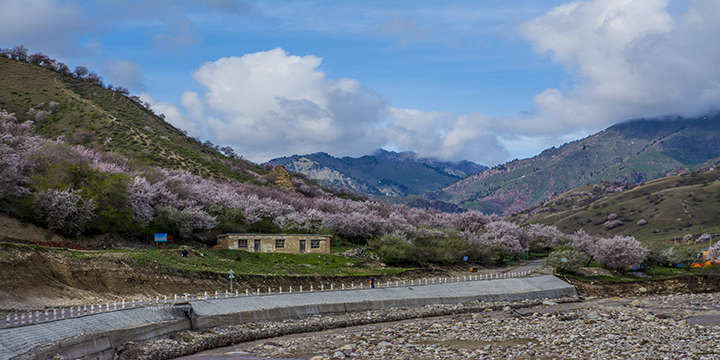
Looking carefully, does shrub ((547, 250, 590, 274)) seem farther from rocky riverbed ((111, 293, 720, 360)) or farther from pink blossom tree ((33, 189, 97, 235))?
pink blossom tree ((33, 189, 97, 235))

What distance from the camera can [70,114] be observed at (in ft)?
359

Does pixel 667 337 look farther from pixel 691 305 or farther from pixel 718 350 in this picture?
pixel 691 305

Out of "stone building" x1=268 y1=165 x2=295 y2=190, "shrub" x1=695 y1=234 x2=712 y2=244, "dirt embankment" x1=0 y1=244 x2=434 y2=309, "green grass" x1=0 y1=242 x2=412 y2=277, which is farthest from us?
"stone building" x1=268 y1=165 x2=295 y2=190

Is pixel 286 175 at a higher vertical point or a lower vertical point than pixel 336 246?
higher

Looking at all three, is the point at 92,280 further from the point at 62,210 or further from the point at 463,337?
the point at 463,337

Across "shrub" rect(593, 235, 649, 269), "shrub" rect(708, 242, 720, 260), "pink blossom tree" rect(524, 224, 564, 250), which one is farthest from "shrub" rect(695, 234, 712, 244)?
"shrub" rect(593, 235, 649, 269)

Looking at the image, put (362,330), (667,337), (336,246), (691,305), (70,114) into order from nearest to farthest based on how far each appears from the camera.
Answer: (667,337) < (362,330) < (691,305) < (336,246) < (70,114)

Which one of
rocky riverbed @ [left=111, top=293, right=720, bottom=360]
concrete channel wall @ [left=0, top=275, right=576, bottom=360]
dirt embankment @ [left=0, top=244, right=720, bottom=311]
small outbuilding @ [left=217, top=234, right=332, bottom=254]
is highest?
small outbuilding @ [left=217, top=234, right=332, bottom=254]

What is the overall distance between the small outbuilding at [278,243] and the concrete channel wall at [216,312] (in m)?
23.9

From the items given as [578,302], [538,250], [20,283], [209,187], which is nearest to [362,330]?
[20,283]

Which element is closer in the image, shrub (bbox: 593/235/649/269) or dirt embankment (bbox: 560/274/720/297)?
dirt embankment (bbox: 560/274/720/297)

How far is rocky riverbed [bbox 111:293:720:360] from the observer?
24797 millimetres

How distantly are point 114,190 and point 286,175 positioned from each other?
86312mm

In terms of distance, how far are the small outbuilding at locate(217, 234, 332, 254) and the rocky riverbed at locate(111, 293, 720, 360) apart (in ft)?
98.0
